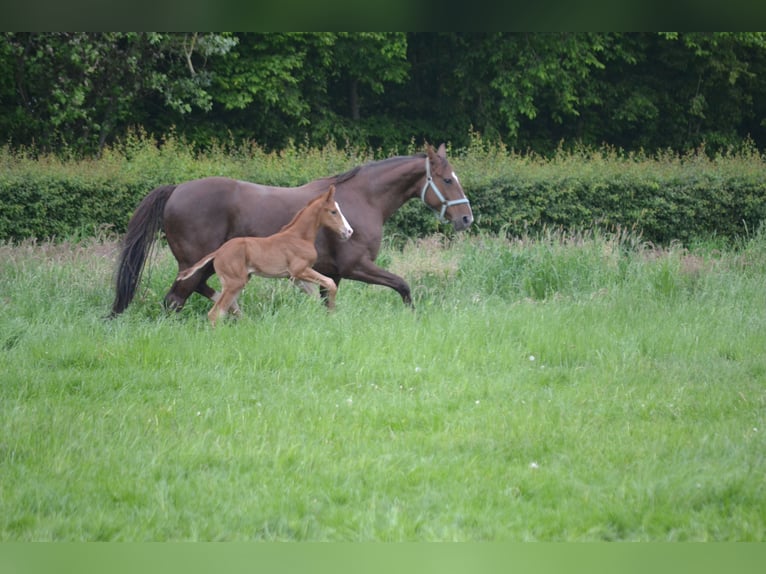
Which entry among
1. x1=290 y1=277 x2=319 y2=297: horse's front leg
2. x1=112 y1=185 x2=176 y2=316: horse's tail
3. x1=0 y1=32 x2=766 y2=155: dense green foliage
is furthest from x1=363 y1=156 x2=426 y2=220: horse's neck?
x1=0 y1=32 x2=766 y2=155: dense green foliage

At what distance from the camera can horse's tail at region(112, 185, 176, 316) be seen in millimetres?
9273

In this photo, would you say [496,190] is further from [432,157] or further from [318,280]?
[318,280]

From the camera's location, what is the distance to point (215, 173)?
55.9ft

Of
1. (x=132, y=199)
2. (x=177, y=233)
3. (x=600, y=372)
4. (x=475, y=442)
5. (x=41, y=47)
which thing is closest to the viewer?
(x=475, y=442)

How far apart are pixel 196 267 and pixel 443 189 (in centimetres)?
323

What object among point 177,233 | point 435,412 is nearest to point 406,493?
point 435,412

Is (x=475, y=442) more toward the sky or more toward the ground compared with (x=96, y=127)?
more toward the sky

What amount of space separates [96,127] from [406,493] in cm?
2221

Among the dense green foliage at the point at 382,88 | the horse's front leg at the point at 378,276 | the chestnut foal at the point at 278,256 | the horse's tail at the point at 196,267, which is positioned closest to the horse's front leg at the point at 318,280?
the chestnut foal at the point at 278,256

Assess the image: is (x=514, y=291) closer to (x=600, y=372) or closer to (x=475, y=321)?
(x=475, y=321)

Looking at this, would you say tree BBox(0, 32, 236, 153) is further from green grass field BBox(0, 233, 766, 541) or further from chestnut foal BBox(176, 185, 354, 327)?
chestnut foal BBox(176, 185, 354, 327)

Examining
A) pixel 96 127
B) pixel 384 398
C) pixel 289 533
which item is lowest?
pixel 96 127

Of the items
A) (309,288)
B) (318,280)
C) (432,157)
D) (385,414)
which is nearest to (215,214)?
(309,288)

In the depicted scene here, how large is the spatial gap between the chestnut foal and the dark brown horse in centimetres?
41
